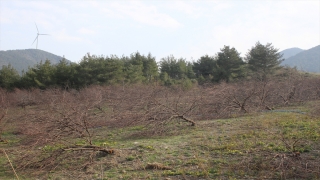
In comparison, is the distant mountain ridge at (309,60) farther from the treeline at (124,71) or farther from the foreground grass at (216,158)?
the foreground grass at (216,158)

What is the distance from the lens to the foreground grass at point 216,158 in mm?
5570

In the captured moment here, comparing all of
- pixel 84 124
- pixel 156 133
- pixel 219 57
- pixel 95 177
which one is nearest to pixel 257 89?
pixel 156 133

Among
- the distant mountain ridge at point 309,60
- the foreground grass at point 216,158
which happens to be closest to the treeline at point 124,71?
the foreground grass at point 216,158

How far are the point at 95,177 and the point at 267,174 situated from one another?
3.41 metres

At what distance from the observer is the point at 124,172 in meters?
6.23

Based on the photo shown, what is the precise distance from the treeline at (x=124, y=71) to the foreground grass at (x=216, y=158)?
1822cm

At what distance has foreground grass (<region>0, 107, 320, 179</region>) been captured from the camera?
5.57 metres

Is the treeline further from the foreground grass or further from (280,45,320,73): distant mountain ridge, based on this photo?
(280,45,320,73): distant mountain ridge

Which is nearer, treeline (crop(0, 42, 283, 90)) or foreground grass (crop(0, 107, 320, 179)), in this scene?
foreground grass (crop(0, 107, 320, 179))

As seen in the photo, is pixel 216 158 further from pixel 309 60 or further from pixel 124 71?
pixel 309 60

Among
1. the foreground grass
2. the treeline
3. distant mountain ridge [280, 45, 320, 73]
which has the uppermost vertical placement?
distant mountain ridge [280, 45, 320, 73]

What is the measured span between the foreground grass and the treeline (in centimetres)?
1822

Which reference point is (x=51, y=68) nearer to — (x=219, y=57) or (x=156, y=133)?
(x=219, y=57)

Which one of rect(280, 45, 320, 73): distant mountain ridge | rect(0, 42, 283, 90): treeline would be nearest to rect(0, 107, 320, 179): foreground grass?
rect(0, 42, 283, 90): treeline
